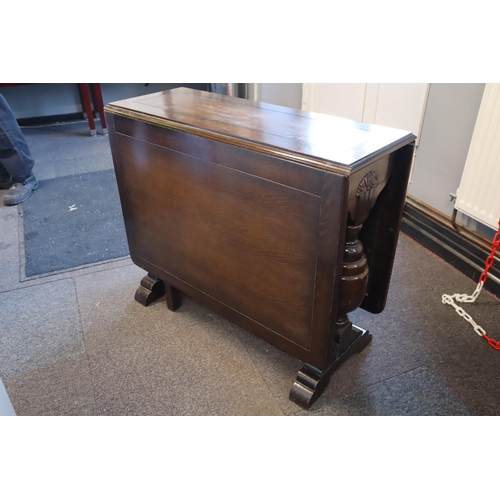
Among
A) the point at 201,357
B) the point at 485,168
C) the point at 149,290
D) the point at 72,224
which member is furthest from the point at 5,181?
the point at 485,168

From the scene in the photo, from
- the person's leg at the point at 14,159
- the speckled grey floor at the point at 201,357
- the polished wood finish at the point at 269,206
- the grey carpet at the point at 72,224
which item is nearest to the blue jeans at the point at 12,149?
the person's leg at the point at 14,159

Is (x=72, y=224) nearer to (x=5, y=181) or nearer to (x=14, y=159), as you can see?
(x=14, y=159)

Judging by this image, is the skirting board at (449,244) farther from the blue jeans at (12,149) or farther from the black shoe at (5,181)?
the black shoe at (5,181)

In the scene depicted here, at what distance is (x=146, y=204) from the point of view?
1.41 meters

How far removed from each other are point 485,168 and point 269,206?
1.00 metres

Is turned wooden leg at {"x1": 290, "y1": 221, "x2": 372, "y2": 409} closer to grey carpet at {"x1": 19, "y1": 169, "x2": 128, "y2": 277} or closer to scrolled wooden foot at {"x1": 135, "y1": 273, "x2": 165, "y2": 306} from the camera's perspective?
scrolled wooden foot at {"x1": 135, "y1": 273, "x2": 165, "y2": 306}

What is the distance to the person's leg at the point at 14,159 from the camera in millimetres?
2295

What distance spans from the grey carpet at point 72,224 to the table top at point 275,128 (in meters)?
0.82

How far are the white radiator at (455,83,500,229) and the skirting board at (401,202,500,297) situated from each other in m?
0.14

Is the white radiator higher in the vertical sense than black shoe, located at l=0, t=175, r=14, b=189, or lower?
higher

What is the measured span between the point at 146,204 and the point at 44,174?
1.67 meters

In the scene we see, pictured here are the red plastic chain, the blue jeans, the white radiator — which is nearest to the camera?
the red plastic chain

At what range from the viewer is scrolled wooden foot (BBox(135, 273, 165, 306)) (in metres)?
1.62

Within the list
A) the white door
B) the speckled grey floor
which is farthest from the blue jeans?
the white door
